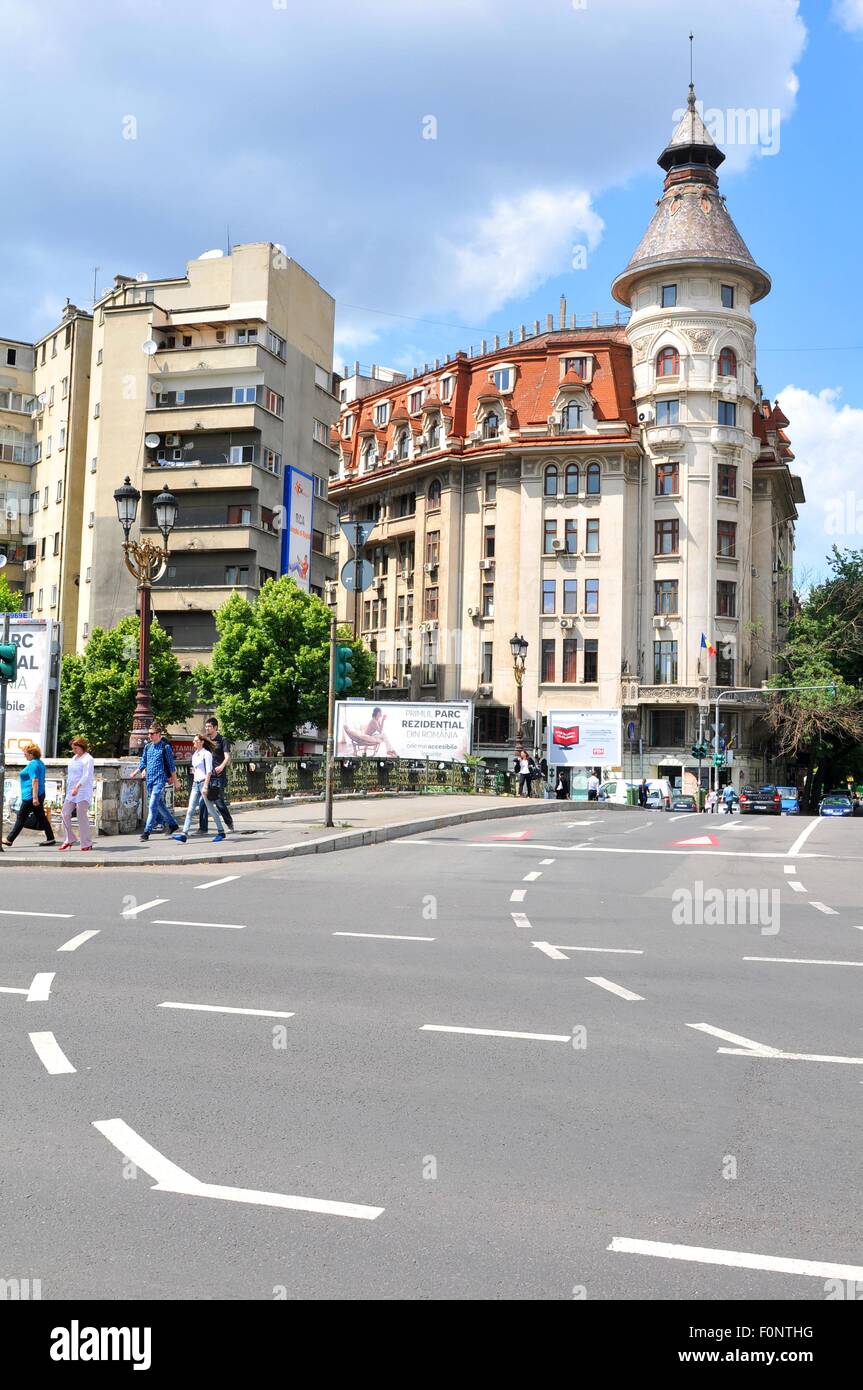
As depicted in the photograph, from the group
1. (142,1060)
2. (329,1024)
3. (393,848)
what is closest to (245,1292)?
(142,1060)

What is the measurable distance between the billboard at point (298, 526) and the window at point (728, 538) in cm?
2191

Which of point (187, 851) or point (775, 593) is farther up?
point (775, 593)

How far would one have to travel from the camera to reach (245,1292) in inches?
145

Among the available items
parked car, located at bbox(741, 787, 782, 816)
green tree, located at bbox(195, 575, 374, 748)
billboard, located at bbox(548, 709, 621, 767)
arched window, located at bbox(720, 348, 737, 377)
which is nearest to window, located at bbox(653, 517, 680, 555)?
arched window, located at bbox(720, 348, 737, 377)

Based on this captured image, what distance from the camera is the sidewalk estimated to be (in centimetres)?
1734

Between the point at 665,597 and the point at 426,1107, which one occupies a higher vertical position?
the point at 665,597

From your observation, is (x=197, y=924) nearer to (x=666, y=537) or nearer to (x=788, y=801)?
(x=788, y=801)

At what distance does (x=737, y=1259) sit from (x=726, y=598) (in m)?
61.3

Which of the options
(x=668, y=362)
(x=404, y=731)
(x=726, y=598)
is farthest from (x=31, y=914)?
(x=668, y=362)

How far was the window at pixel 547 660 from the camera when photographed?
2515 inches

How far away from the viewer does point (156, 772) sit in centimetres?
1972

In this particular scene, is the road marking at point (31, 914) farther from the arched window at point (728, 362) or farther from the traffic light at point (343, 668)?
the arched window at point (728, 362)

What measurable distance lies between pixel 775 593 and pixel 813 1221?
67.7 metres

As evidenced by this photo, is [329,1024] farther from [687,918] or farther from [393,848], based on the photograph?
[393,848]
